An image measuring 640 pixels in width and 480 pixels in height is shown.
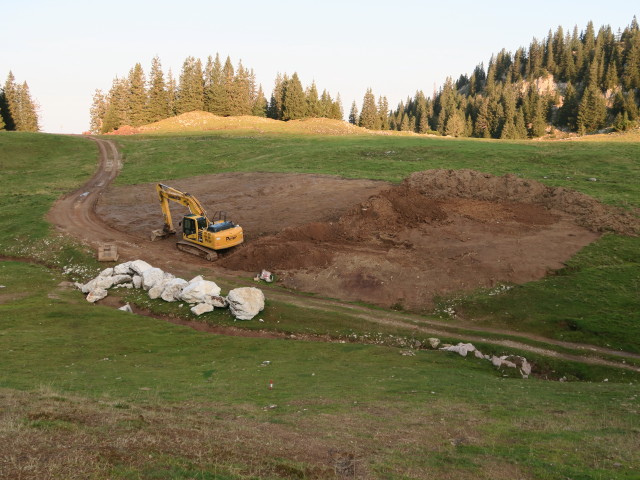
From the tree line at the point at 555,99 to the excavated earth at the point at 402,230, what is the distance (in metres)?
89.8

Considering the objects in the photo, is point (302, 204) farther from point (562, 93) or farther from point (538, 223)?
point (562, 93)

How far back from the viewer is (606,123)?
436 ft

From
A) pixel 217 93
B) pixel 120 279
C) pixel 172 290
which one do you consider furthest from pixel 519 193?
pixel 217 93

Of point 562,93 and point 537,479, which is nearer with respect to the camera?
point 537,479

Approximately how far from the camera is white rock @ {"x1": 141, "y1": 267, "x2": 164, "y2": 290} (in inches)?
1347

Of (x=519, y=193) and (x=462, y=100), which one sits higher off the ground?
(x=462, y=100)

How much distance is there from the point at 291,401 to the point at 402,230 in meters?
Answer: 27.3

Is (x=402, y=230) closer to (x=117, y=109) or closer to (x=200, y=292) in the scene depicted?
(x=200, y=292)

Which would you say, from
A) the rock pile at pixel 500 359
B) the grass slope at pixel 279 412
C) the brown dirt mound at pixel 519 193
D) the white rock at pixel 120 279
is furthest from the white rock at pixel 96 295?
the brown dirt mound at pixel 519 193

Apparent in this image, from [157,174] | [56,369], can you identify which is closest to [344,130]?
[157,174]

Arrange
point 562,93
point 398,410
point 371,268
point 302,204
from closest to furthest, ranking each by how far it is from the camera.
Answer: point 398,410 → point 371,268 → point 302,204 → point 562,93

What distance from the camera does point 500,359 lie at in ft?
82.0

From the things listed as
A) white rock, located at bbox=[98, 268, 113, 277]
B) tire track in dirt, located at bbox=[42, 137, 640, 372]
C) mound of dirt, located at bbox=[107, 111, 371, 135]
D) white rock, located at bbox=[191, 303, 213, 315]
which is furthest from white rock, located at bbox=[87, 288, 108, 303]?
mound of dirt, located at bbox=[107, 111, 371, 135]

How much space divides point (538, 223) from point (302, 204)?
2267 centimetres
